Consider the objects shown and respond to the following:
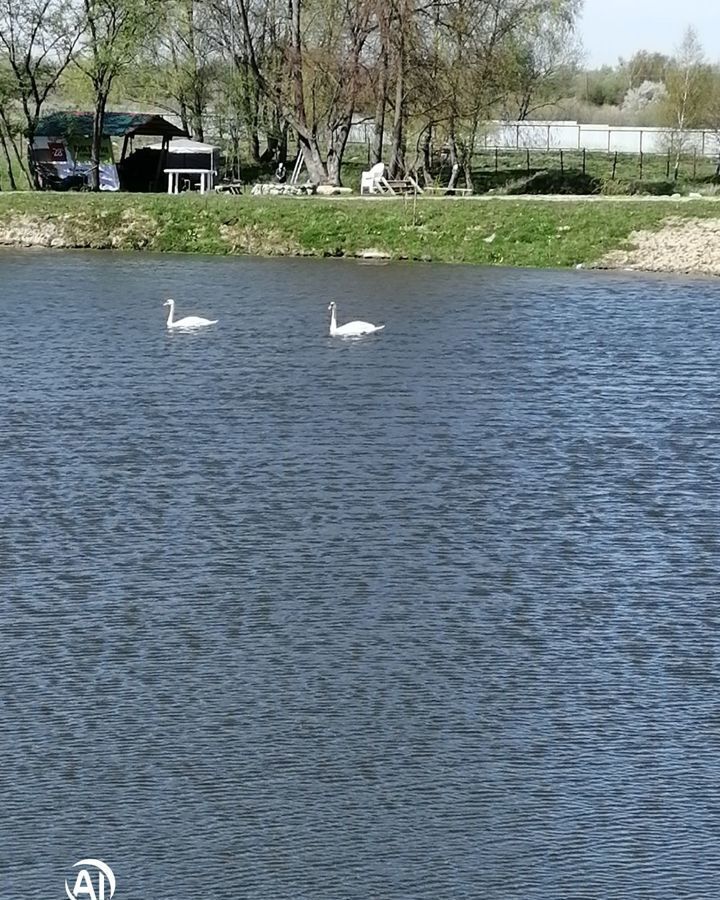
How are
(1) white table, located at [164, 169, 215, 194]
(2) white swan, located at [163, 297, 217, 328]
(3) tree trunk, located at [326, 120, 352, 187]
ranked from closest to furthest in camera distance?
(2) white swan, located at [163, 297, 217, 328] → (1) white table, located at [164, 169, 215, 194] → (3) tree trunk, located at [326, 120, 352, 187]

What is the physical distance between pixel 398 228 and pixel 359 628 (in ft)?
109

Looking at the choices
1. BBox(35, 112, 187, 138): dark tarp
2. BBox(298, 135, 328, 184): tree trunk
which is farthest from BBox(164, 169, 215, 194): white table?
BBox(298, 135, 328, 184): tree trunk

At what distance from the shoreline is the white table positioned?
7347mm

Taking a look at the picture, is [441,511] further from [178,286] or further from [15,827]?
[178,286]

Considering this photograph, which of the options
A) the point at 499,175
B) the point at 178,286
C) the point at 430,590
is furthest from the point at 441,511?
the point at 499,175

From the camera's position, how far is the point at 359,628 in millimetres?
13688

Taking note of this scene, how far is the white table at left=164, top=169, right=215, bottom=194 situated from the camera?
189ft

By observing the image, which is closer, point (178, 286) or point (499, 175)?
point (178, 286)

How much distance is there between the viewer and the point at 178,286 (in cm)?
3844

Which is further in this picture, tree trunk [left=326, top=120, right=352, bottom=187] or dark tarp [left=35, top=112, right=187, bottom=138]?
tree trunk [left=326, top=120, right=352, bottom=187]

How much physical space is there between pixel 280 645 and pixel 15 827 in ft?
11.5

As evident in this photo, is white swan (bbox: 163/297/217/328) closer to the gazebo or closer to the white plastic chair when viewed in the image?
the white plastic chair

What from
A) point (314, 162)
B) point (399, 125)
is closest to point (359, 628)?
point (399, 125)

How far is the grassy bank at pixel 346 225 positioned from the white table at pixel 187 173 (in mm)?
7576
